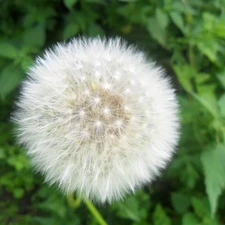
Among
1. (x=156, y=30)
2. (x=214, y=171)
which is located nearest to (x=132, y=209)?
(x=214, y=171)

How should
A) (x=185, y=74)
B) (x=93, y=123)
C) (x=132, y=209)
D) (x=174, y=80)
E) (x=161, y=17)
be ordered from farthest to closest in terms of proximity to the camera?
(x=174, y=80), (x=185, y=74), (x=132, y=209), (x=161, y=17), (x=93, y=123)

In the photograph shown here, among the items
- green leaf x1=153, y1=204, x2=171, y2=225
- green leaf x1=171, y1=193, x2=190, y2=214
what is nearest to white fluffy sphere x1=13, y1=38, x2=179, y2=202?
green leaf x1=153, y1=204, x2=171, y2=225

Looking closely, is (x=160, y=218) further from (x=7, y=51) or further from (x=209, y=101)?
(x=7, y=51)

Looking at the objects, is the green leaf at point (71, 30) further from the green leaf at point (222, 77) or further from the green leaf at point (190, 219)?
the green leaf at point (190, 219)

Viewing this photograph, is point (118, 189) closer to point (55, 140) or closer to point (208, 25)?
point (55, 140)

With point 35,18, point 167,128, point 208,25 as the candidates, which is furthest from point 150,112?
point 35,18

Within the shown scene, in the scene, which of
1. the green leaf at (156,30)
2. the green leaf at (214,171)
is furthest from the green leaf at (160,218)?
the green leaf at (156,30)

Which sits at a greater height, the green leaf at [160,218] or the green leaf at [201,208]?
the green leaf at [160,218]
